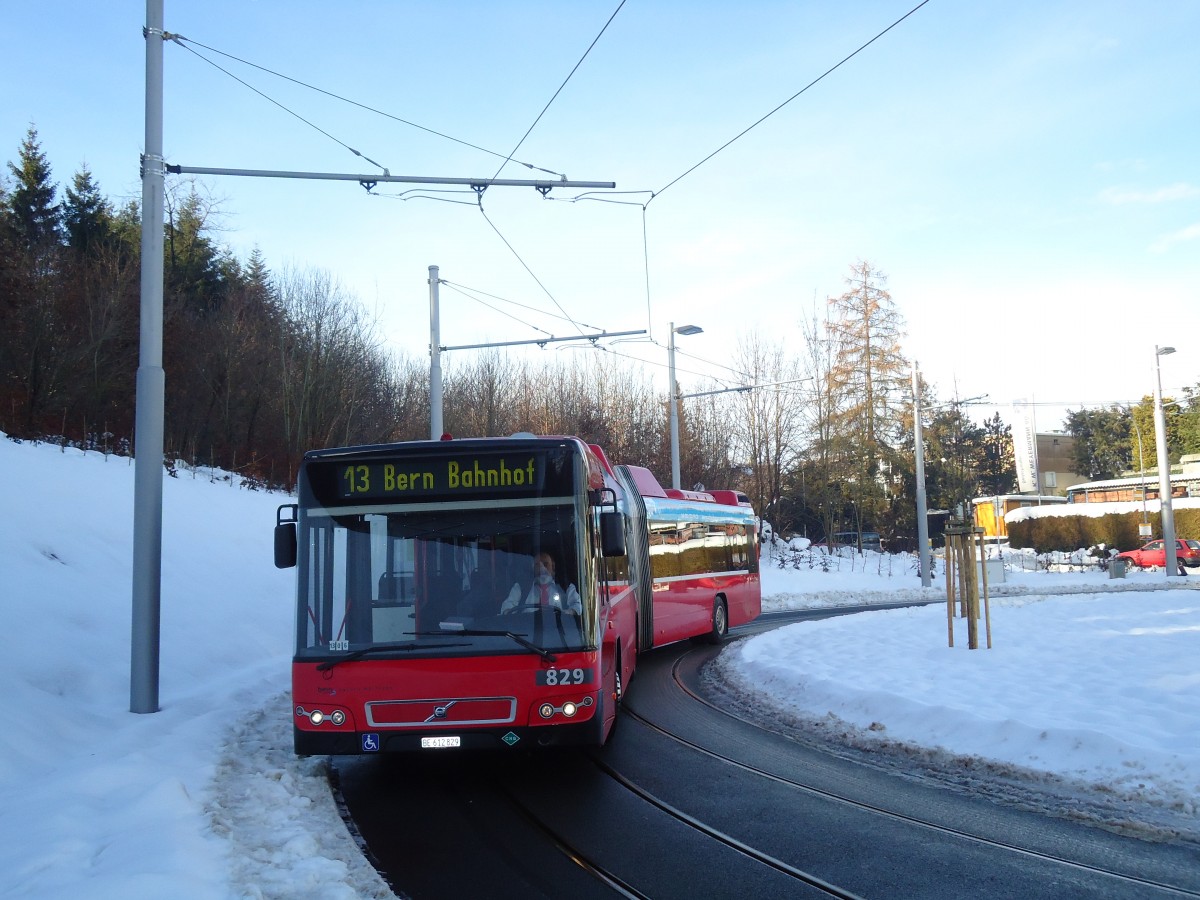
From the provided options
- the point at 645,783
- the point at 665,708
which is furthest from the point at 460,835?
the point at 665,708

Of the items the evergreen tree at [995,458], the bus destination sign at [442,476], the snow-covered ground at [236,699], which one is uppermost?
the evergreen tree at [995,458]

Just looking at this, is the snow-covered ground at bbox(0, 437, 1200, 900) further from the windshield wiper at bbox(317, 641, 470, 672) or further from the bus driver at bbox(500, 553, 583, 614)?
the bus driver at bbox(500, 553, 583, 614)

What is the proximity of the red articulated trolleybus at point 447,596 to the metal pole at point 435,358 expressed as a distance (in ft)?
42.5

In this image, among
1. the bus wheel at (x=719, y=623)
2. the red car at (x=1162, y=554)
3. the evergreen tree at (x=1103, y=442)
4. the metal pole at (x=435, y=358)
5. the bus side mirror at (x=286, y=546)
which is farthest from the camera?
the evergreen tree at (x=1103, y=442)

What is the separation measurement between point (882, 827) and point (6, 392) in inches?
974

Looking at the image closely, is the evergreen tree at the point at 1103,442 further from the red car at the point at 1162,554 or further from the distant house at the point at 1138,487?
the red car at the point at 1162,554

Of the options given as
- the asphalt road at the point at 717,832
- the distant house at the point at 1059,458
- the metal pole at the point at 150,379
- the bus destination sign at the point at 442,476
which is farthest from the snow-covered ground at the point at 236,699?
the distant house at the point at 1059,458

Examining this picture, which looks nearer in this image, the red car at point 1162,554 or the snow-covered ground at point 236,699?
the snow-covered ground at point 236,699

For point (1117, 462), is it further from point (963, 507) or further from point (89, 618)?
point (89, 618)

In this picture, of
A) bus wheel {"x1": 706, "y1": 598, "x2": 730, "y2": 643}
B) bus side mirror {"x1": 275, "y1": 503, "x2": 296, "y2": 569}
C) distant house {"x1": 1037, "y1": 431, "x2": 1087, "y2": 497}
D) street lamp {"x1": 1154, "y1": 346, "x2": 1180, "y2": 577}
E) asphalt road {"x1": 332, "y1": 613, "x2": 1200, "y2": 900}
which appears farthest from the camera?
distant house {"x1": 1037, "y1": 431, "x2": 1087, "y2": 497}

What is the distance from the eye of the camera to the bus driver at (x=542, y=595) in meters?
→ 7.61

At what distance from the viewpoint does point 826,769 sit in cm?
825

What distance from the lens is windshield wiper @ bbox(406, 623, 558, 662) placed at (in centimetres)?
744

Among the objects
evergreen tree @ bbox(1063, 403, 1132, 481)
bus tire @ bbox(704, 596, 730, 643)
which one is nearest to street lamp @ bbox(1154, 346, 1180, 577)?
bus tire @ bbox(704, 596, 730, 643)
